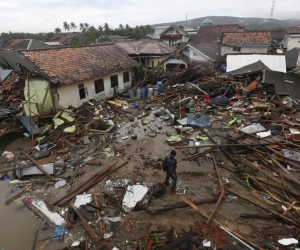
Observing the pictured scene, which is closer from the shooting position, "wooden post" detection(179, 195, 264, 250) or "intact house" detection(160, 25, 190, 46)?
"wooden post" detection(179, 195, 264, 250)

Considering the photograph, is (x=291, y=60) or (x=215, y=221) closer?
(x=215, y=221)

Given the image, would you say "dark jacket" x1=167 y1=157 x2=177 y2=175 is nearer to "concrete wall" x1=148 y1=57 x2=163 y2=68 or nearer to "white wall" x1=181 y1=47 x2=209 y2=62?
"concrete wall" x1=148 y1=57 x2=163 y2=68

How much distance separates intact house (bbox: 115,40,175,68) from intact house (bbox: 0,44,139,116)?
8.16 metres

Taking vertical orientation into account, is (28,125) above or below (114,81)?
below

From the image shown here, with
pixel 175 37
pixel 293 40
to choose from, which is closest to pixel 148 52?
pixel 175 37

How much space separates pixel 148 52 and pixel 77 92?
14824mm

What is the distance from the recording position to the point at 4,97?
18094 millimetres

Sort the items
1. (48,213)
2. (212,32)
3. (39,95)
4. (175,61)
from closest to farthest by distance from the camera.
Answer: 1. (48,213)
2. (39,95)
3. (175,61)
4. (212,32)

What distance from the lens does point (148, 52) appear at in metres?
27.0

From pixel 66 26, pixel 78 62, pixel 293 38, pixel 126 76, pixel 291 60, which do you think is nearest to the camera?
pixel 78 62

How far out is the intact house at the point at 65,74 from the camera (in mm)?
13055

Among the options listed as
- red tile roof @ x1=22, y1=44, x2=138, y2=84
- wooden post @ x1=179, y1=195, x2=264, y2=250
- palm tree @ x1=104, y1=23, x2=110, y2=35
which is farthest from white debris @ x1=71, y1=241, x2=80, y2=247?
palm tree @ x1=104, y1=23, x2=110, y2=35

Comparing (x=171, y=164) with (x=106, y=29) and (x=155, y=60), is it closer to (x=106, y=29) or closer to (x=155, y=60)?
(x=155, y=60)

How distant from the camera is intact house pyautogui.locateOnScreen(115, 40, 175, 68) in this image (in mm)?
26750
